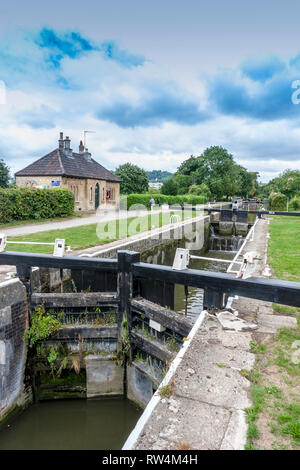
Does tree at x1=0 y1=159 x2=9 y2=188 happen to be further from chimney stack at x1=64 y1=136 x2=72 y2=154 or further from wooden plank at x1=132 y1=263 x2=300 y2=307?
wooden plank at x1=132 y1=263 x2=300 y2=307

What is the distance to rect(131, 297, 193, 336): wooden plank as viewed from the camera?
4.16m

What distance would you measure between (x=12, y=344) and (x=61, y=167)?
1752 centimetres

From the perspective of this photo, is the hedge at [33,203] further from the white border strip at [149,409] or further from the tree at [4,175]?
the tree at [4,175]

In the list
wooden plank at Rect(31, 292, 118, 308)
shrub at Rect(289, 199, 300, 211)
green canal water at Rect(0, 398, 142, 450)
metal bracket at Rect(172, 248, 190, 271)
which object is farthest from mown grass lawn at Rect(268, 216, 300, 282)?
shrub at Rect(289, 199, 300, 211)

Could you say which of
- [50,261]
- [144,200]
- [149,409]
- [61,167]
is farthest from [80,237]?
[144,200]

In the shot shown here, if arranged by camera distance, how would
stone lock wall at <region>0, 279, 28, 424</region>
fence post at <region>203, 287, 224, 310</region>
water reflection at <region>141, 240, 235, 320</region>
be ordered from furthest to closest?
water reflection at <region>141, 240, 235, 320</region> < stone lock wall at <region>0, 279, 28, 424</region> < fence post at <region>203, 287, 224, 310</region>

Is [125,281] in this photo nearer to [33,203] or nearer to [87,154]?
[33,203]

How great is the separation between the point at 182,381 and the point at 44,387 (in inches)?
140

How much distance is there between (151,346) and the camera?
4609 millimetres

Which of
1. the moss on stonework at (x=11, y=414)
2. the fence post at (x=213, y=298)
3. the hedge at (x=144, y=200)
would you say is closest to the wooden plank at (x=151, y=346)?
the fence post at (x=213, y=298)

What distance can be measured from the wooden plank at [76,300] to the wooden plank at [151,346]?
63 centimetres

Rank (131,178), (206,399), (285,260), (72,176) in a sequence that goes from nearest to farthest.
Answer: (206,399)
(285,260)
(72,176)
(131,178)

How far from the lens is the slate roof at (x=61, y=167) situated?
2069 centimetres

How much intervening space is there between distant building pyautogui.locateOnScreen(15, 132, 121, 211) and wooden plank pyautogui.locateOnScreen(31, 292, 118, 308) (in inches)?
633
